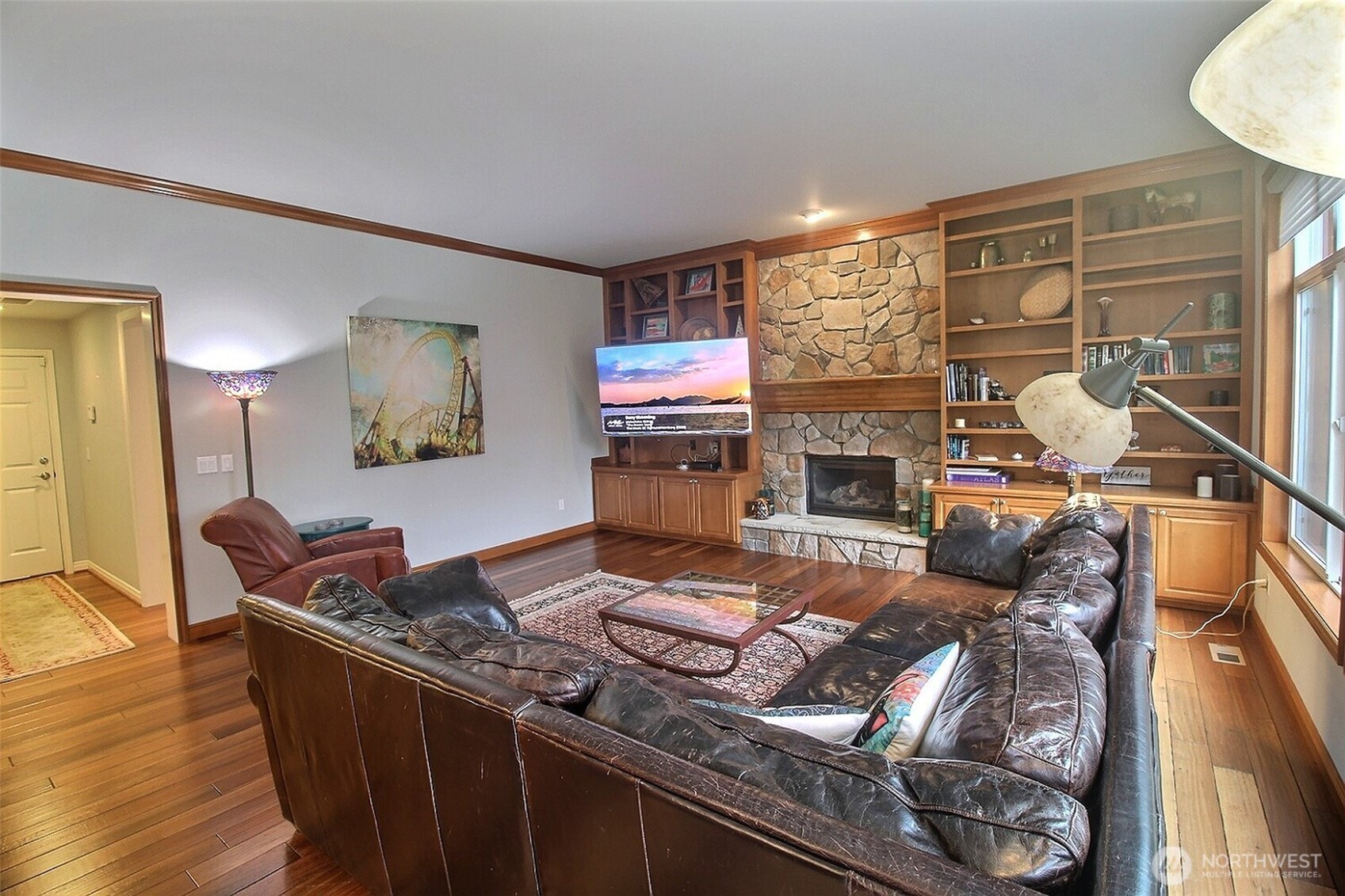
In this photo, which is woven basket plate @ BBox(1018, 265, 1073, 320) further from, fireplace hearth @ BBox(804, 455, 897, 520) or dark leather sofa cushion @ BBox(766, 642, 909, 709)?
dark leather sofa cushion @ BBox(766, 642, 909, 709)

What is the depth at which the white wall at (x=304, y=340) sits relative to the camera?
12.1 feet

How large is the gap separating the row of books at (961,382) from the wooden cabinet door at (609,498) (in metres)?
3.20

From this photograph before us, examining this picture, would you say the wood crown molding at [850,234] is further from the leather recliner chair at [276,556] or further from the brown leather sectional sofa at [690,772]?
the leather recliner chair at [276,556]

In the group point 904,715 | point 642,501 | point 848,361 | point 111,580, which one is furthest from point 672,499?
point 904,715

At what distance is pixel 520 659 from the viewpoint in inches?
57.1

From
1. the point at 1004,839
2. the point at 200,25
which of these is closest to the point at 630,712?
the point at 1004,839

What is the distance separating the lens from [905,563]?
496 centimetres

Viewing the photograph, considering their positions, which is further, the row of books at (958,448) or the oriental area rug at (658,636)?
the row of books at (958,448)

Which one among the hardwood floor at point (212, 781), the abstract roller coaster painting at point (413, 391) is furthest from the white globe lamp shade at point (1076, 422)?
the abstract roller coaster painting at point (413, 391)

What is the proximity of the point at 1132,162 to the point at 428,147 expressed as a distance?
416cm

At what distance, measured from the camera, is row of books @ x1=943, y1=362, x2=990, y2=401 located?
4.85m

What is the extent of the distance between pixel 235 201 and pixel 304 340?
932mm

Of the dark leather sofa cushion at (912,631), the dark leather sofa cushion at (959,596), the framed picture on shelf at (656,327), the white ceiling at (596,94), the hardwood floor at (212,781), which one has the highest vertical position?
the white ceiling at (596,94)

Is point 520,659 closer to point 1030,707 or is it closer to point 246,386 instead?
point 1030,707
